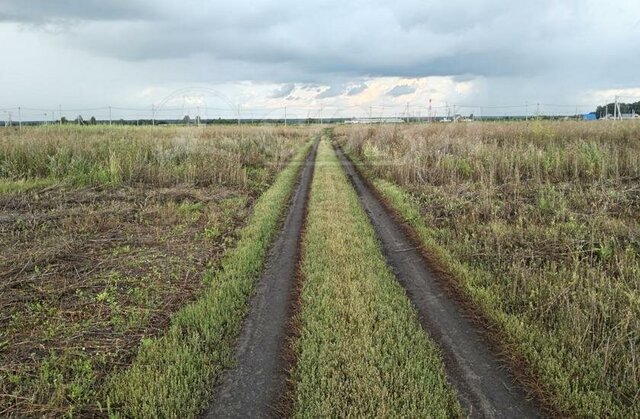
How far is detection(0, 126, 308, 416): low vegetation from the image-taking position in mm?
3742

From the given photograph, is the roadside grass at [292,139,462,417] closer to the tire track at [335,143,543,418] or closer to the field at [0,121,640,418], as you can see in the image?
the field at [0,121,640,418]

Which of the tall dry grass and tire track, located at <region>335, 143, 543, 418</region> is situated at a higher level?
the tall dry grass

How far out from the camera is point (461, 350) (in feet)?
13.6

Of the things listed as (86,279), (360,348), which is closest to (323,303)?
(360,348)

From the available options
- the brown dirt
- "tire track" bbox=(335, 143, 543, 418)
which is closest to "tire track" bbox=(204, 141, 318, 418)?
Answer: the brown dirt

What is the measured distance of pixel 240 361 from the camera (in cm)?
398

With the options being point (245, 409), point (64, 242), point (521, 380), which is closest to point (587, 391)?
point (521, 380)

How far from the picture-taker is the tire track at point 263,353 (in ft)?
11.1

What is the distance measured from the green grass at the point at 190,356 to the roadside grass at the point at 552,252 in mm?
2928

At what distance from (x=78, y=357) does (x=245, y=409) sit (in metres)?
1.82

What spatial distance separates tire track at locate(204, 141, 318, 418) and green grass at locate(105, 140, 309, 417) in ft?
0.39

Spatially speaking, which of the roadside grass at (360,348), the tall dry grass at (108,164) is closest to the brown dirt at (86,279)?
the roadside grass at (360,348)

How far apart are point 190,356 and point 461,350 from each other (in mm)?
2668

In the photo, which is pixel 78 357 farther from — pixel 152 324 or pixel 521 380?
pixel 521 380
